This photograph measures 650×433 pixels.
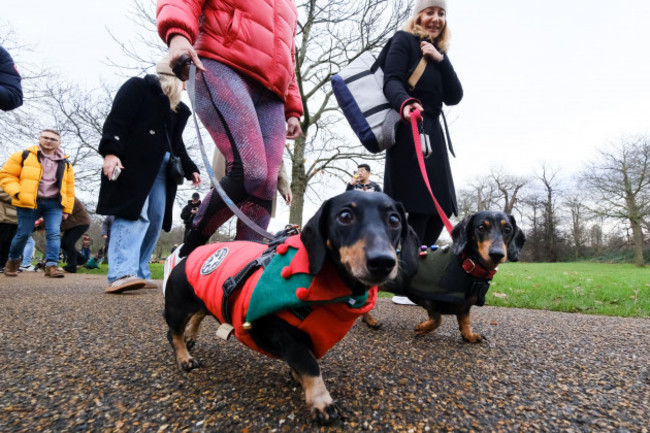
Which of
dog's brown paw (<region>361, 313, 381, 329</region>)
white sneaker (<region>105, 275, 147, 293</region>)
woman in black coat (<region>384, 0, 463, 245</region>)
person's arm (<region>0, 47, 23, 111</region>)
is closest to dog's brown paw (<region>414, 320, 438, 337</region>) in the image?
dog's brown paw (<region>361, 313, 381, 329</region>)

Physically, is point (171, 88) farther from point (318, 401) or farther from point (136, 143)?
point (318, 401)

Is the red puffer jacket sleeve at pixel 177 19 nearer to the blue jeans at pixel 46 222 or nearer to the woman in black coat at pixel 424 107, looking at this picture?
the woman in black coat at pixel 424 107

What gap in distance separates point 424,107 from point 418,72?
284 millimetres

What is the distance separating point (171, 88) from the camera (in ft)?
12.3

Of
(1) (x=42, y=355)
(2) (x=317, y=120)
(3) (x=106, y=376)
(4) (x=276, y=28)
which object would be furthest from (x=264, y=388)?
(2) (x=317, y=120)

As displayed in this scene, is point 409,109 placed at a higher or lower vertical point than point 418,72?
lower

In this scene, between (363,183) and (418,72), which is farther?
(363,183)

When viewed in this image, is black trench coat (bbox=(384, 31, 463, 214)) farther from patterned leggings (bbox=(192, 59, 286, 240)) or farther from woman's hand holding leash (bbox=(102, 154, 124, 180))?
woman's hand holding leash (bbox=(102, 154, 124, 180))

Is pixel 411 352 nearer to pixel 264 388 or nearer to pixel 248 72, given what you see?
pixel 264 388

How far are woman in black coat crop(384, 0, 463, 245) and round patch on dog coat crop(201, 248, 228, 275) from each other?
5.48 ft

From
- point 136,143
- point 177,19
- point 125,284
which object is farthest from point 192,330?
point 136,143

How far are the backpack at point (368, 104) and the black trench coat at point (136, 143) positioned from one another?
185 cm

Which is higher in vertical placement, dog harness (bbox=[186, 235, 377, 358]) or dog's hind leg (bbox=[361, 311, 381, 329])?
dog harness (bbox=[186, 235, 377, 358])

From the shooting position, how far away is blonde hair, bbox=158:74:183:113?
Answer: 3.70m
